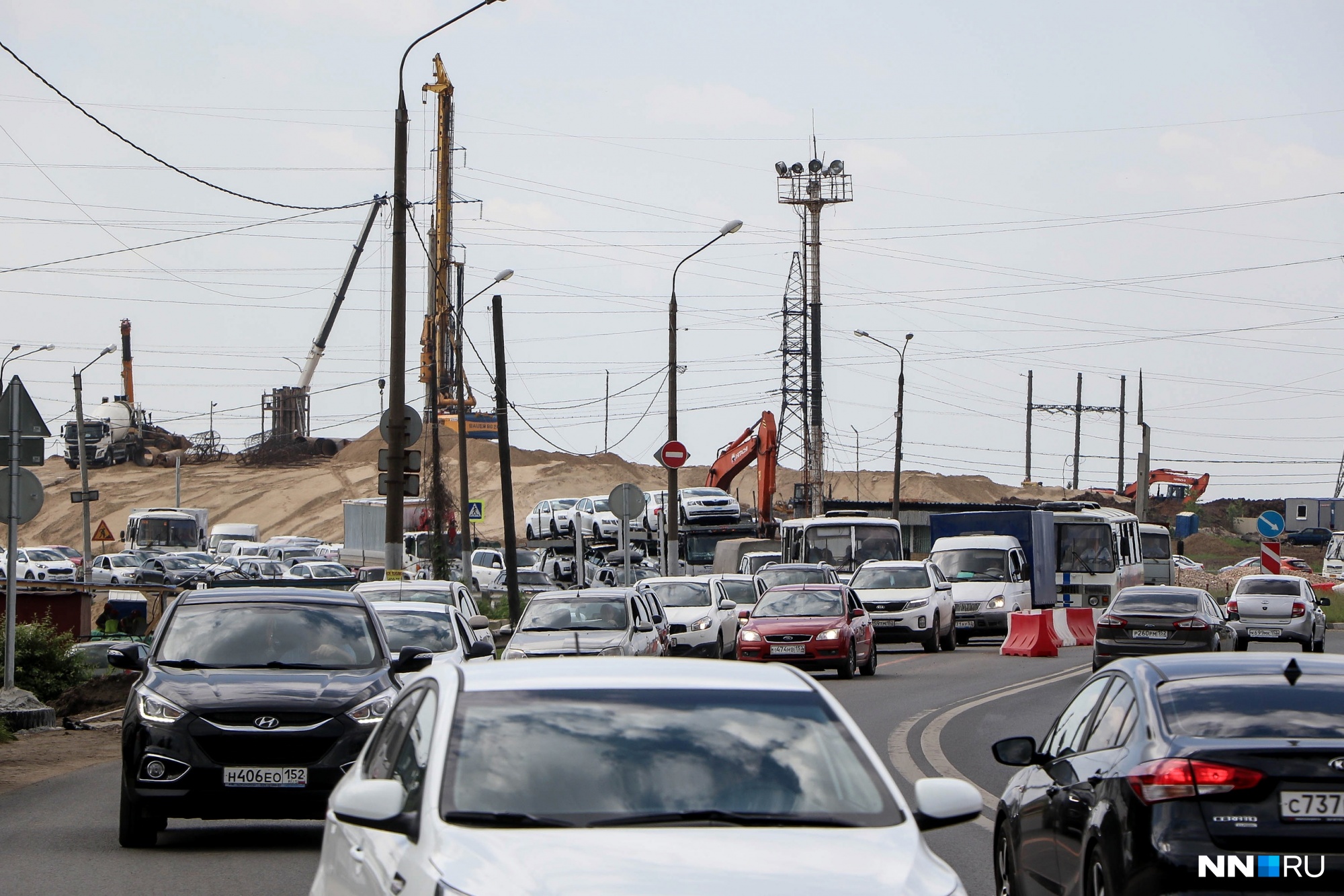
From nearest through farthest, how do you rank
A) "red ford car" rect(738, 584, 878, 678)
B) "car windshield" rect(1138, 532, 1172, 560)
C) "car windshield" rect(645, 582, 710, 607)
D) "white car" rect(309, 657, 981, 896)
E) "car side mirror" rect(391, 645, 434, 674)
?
"white car" rect(309, 657, 981, 896) → "car side mirror" rect(391, 645, 434, 674) → "red ford car" rect(738, 584, 878, 678) → "car windshield" rect(645, 582, 710, 607) → "car windshield" rect(1138, 532, 1172, 560)

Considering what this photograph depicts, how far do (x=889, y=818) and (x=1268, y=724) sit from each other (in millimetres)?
2229

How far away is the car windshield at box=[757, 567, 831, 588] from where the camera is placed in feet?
111

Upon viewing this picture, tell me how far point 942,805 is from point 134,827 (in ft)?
21.7

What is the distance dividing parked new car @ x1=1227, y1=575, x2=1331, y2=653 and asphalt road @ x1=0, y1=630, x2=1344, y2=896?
12.8 metres

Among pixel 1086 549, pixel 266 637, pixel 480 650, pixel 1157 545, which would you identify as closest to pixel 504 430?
pixel 1086 549

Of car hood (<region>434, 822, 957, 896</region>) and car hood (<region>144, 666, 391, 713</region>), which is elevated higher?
car hood (<region>434, 822, 957, 896</region>)

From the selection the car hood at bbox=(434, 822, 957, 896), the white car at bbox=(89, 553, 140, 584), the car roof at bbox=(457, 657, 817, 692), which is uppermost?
the car roof at bbox=(457, 657, 817, 692)

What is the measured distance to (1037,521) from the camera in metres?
42.5

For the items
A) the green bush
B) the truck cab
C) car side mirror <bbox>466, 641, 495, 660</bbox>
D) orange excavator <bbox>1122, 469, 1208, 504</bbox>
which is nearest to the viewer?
car side mirror <bbox>466, 641, 495, 660</bbox>

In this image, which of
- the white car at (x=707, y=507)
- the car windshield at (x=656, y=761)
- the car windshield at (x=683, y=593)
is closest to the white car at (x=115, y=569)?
the white car at (x=707, y=507)

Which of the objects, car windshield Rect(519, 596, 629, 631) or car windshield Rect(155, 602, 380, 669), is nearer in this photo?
car windshield Rect(155, 602, 380, 669)

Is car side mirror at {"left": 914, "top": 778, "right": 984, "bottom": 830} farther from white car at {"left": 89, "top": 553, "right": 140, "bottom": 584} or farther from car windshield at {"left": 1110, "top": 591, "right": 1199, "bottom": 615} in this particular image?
white car at {"left": 89, "top": 553, "right": 140, "bottom": 584}

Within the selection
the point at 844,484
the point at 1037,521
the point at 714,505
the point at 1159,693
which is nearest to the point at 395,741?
the point at 1159,693

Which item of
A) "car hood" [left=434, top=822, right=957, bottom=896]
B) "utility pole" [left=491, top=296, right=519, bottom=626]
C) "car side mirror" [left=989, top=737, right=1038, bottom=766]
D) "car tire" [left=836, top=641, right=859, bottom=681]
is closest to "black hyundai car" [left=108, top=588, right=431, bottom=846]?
"car side mirror" [left=989, top=737, right=1038, bottom=766]
